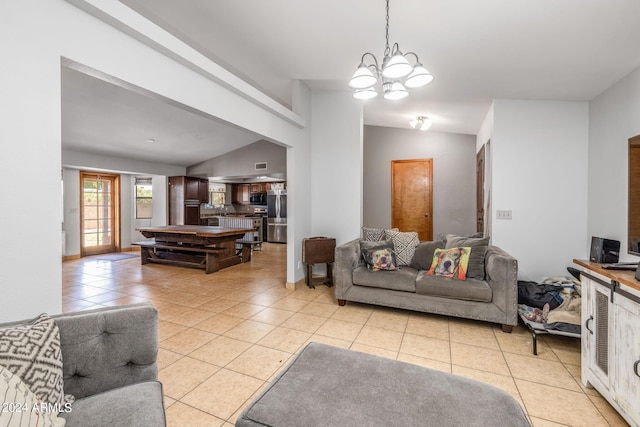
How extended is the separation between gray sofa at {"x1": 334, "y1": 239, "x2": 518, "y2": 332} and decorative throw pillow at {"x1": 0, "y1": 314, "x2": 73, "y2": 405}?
2647mm

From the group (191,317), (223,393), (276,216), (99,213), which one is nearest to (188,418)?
(223,393)

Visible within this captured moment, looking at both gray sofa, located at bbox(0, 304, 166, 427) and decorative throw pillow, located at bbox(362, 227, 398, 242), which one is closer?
gray sofa, located at bbox(0, 304, 166, 427)

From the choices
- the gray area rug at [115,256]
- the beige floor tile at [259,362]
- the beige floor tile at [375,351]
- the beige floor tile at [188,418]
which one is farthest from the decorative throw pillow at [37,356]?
the gray area rug at [115,256]

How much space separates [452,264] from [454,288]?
0.90ft

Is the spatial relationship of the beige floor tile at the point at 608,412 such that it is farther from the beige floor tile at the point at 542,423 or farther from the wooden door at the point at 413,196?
the wooden door at the point at 413,196

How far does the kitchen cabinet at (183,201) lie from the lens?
7.82m

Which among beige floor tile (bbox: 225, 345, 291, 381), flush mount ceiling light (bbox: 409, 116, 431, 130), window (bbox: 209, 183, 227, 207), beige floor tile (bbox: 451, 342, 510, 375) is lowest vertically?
beige floor tile (bbox: 451, 342, 510, 375)

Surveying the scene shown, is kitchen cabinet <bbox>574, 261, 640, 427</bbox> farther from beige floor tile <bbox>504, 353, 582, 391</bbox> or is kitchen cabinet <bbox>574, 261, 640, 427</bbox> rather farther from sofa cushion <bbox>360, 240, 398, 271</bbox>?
sofa cushion <bbox>360, 240, 398, 271</bbox>

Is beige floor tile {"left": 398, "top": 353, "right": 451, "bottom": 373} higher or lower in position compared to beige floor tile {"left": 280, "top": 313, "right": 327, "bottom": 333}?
lower

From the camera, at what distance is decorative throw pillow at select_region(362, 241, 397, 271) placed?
3365 millimetres

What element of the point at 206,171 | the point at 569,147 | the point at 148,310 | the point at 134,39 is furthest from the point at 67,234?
the point at 569,147

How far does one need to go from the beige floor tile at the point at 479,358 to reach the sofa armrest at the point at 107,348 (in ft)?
7.10

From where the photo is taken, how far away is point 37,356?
1039 millimetres

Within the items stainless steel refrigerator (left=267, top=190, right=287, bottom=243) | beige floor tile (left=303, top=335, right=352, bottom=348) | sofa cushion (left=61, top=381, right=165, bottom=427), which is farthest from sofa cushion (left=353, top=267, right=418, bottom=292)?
stainless steel refrigerator (left=267, top=190, right=287, bottom=243)
